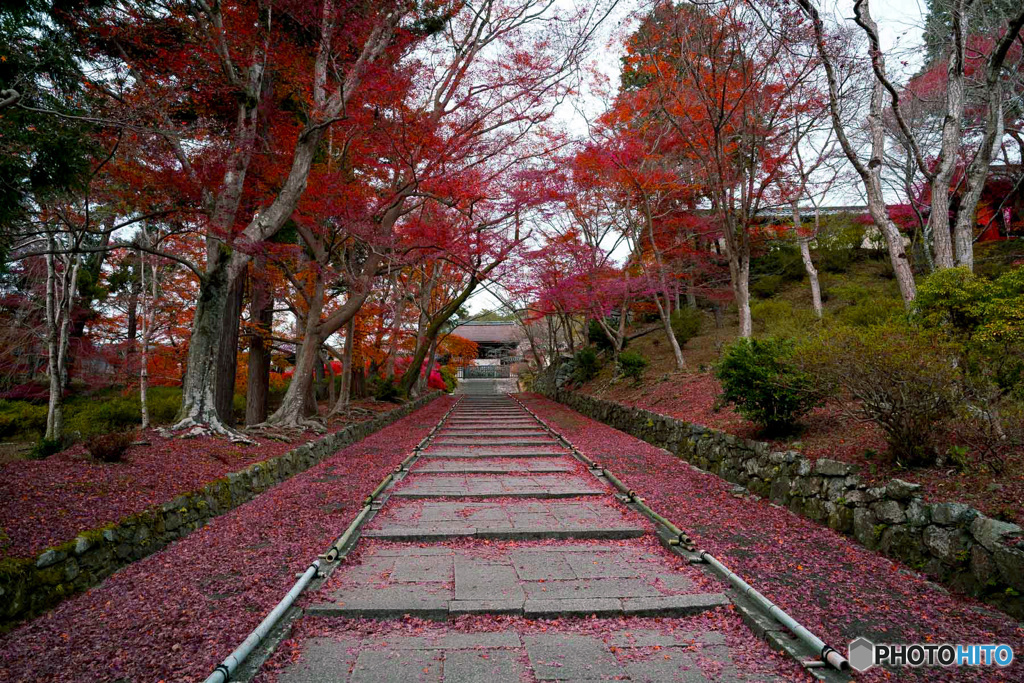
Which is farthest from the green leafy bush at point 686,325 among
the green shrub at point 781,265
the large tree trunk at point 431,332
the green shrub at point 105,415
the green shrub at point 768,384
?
the green shrub at point 105,415

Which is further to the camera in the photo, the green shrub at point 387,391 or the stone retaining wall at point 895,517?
the green shrub at point 387,391

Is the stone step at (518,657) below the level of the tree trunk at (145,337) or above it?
below

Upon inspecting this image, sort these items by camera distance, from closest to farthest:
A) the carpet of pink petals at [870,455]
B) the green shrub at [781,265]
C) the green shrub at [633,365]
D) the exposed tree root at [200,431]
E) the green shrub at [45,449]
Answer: the carpet of pink petals at [870,455], the exposed tree root at [200,431], the green shrub at [45,449], the green shrub at [633,365], the green shrub at [781,265]

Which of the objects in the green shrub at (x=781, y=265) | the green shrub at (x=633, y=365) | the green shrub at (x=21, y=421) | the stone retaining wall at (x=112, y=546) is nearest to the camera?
the stone retaining wall at (x=112, y=546)

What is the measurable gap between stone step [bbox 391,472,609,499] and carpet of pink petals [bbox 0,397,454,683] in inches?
37.0

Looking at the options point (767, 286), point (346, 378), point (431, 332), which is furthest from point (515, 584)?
point (767, 286)

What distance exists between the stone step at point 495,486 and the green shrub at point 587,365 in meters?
12.5

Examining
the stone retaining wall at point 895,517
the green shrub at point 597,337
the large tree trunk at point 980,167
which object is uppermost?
the large tree trunk at point 980,167

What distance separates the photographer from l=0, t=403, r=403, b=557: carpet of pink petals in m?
3.62

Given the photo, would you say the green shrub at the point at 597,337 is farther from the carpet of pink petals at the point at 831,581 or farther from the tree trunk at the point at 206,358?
the tree trunk at the point at 206,358

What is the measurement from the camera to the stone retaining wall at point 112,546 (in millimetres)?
3146

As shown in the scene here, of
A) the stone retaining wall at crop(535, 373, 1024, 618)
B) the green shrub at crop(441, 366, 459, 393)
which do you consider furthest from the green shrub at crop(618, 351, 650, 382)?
the green shrub at crop(441, 366, 459, 393)

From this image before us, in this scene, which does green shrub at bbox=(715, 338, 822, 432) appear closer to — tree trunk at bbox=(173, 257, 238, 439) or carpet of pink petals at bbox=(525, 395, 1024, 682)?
carpet of pink petals at bbox=(525, 395, 1024, 682)

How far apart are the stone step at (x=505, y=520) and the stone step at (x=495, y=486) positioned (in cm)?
19
